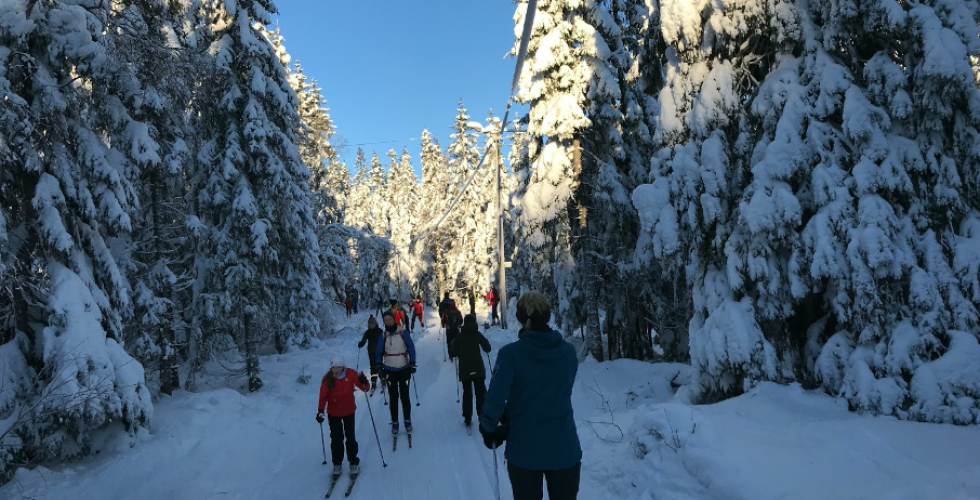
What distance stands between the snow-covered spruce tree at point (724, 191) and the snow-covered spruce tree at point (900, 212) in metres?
0.54

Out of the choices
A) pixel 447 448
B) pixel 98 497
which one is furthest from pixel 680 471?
pixel 98 497

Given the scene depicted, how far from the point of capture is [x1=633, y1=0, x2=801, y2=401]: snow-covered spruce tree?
7.10 m

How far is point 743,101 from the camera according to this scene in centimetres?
832

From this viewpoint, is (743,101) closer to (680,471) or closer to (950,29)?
(950,29)

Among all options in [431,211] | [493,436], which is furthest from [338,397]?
[431,211]

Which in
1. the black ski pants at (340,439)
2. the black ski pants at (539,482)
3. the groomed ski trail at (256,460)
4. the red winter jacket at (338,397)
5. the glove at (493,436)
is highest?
the glove at (493,436)

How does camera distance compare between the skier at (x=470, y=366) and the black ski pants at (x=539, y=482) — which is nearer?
the black ski pants at (x=539, y=482)

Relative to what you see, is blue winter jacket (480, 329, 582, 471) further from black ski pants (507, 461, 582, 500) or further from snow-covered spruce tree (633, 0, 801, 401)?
snow-covered spruce tree (633, 0, 801, 401)

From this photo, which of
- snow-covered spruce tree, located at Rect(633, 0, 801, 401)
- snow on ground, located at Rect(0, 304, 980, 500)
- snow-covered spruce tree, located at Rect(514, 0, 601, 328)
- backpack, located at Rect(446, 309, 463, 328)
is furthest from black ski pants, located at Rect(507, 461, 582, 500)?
backpack, located at Rect(446, 309, 463, 328)

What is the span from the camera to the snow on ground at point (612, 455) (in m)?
4.66

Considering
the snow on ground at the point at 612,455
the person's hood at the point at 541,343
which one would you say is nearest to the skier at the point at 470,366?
the snow on ground at the point at 612,455

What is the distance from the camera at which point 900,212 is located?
613cm

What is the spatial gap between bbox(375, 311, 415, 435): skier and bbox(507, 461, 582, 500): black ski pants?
226 inches

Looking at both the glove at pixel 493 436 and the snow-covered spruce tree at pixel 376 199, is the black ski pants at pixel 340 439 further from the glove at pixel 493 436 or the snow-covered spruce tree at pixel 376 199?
the snow-covered spruce tree at pixel 376 199
